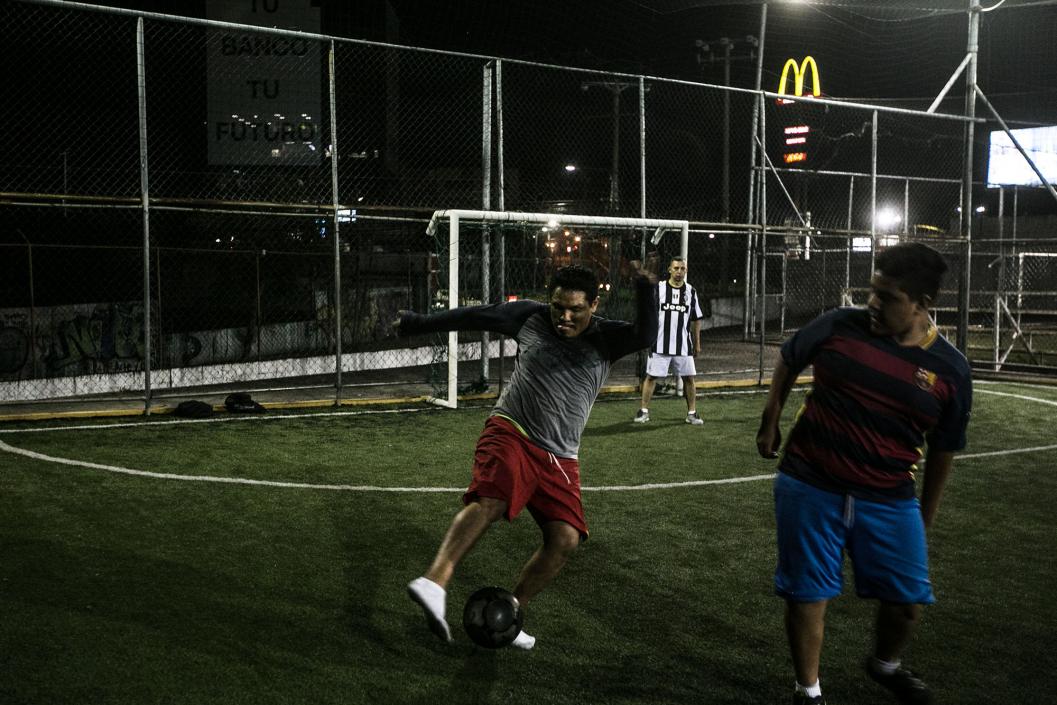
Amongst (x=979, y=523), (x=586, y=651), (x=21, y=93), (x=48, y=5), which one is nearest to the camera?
(x=586, y=651)

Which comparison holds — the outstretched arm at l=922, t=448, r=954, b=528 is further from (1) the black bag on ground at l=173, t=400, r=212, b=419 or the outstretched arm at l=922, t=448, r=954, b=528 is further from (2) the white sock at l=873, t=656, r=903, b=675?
(1) the black bag on ground at l=173, t=400, r=212, b=419

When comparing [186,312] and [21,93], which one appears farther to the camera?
[21,93]

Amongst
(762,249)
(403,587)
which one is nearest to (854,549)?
(403,587)

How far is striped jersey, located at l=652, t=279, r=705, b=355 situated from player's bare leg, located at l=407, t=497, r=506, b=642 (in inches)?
329

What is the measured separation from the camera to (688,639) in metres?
5.04

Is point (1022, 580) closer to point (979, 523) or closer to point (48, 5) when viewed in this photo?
point (979, 523)

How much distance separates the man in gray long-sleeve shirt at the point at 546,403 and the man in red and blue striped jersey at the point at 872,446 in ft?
3.43

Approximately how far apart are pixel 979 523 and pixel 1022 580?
148 centimetres

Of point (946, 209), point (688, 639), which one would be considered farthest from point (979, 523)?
point (946, 209)

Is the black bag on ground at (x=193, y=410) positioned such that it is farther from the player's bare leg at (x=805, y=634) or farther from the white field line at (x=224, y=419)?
the player's bare leg at (x=805, y=634)

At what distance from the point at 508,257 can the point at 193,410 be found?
5401 mm

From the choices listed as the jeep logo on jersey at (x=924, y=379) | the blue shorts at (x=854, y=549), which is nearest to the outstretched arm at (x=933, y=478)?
the blue shorts at (x=854, y=549)

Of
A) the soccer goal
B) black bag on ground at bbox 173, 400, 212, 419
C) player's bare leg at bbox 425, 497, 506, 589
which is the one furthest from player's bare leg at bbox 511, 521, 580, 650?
black bag on ground at bbox 173, 400, 212, 419

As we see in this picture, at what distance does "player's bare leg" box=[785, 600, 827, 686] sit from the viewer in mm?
3881
